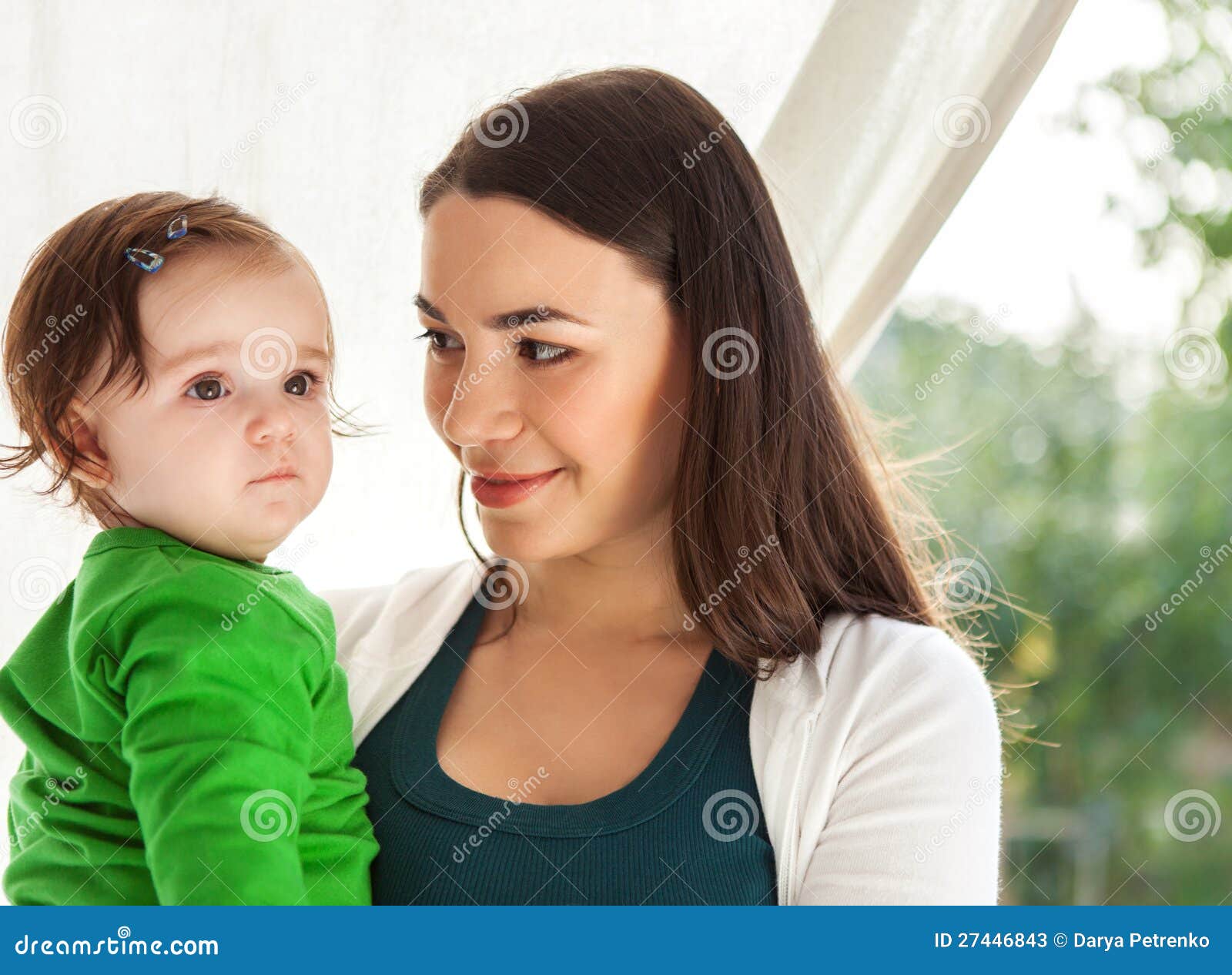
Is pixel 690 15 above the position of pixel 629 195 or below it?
above

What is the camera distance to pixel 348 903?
1.13 m

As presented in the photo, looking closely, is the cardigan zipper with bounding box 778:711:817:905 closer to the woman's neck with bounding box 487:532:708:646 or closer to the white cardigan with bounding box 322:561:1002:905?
the white cardigan with bounding box 322:561:1002:905

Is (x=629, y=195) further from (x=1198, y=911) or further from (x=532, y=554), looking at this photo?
(x=1198, y=911)

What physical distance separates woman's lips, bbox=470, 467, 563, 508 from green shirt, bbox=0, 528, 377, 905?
0.21 meters

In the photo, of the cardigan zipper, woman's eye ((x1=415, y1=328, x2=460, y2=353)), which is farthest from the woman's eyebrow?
the cardigan zipper

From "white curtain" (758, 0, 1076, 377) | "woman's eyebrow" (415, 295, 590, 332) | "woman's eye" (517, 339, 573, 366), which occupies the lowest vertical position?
"woman's eye" (517, 339, 573, 366)

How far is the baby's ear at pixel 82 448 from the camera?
112cm

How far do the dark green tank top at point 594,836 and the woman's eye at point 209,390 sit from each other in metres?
0.43

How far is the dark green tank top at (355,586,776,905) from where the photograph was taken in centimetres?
114

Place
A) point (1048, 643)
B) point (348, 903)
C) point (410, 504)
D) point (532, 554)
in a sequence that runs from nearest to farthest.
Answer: point (348, 903) < point (532, 554) < point (410, 504) < point (1048, 643)

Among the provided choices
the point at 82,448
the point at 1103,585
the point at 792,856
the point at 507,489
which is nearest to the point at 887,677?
the point at 792,856

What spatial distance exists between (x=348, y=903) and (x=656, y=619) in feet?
1.58

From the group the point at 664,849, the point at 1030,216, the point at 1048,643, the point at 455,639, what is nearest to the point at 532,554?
the point at 455,639

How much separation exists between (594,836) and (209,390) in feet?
1.86
